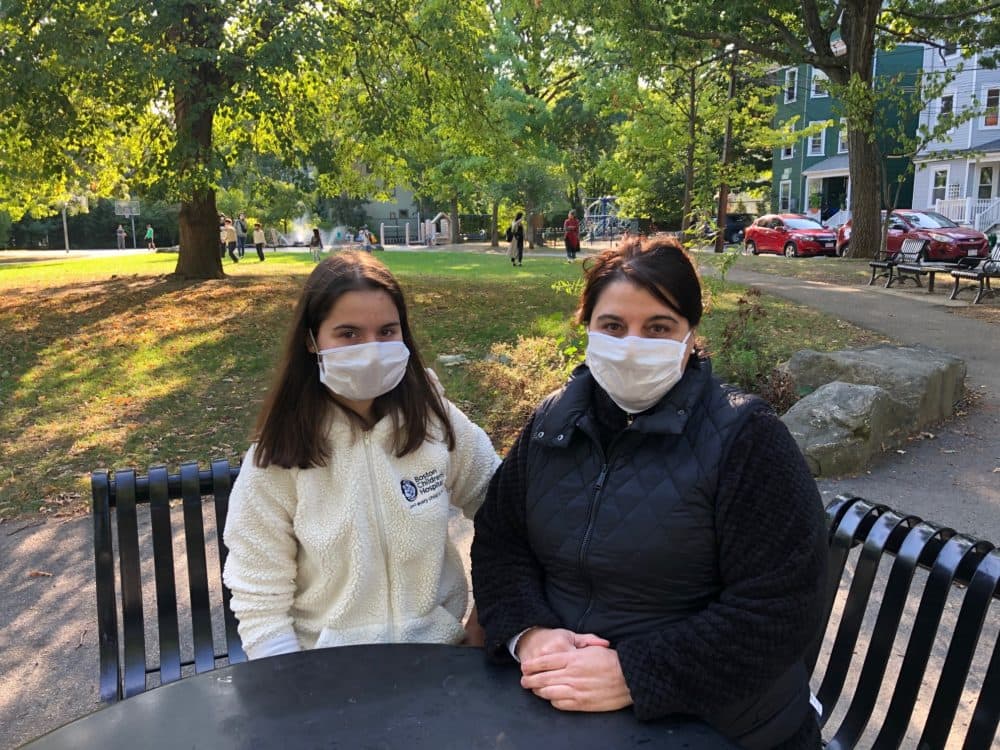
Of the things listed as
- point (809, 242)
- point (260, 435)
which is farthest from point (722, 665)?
point (809, 242)

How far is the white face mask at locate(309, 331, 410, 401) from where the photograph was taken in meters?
2.26

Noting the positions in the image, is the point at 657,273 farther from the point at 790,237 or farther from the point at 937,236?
the point at 790,237

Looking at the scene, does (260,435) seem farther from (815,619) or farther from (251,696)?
(815,619)

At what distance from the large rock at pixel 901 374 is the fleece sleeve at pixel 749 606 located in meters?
4.90

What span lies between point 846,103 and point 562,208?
29.7 meters

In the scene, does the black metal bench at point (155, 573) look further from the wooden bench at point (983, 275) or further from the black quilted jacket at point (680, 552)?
the wooden bench at point (983, 275)

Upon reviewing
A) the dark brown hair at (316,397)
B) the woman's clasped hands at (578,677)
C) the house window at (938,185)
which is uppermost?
the house window at (938,185)

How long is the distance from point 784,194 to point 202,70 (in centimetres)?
4250

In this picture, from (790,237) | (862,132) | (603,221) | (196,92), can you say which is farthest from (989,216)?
A: (196,92)

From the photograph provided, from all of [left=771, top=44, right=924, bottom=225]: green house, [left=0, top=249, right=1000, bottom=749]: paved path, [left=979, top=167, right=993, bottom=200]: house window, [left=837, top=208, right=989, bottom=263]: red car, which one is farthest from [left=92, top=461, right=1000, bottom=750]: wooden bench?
[left=771, top=44, right=924, bottom=225]: green house

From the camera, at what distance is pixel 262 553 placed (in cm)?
225

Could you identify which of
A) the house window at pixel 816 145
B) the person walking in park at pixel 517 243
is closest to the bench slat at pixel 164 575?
the person walking in park at pixel 517 243

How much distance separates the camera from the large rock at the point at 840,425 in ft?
18.3

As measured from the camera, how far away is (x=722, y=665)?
1.81 metres
